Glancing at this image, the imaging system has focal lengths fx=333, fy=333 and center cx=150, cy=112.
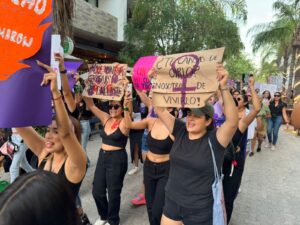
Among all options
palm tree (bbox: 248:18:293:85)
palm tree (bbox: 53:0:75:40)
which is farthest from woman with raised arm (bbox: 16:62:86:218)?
palm tree (bbox: 248:18:293:85)

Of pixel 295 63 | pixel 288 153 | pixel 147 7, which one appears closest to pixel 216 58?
pixel 288 153

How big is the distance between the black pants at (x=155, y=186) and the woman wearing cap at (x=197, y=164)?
57 cm

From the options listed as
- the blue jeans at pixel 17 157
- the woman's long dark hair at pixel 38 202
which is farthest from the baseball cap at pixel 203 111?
the blue jeans at pixel 17 157

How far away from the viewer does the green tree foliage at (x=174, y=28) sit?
15.1 m

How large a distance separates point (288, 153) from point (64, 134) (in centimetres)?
933

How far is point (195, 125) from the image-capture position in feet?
9.88

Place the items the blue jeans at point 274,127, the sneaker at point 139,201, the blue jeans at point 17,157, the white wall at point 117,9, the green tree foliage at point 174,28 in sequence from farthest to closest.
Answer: the white wall at point 117,9 → the green tree foliage at point 174,28 → the blue jeans at point 274,127 → the sneaker at point 139,201 → the blue jeans at point 17,157

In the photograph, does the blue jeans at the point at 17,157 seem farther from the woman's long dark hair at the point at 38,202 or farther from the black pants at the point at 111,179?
the woman's long dark hair at the point at 38,202

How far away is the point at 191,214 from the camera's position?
2.88 m

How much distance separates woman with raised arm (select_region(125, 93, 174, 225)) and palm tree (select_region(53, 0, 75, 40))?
3.76 m

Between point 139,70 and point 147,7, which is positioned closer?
point 139,70

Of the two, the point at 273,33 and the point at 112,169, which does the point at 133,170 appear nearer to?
the point at 112,169

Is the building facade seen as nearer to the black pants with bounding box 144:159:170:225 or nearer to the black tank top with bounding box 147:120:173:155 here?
the black tank top with bounding box 147:120:173:155

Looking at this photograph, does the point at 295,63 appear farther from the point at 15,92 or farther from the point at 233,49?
the point at 15,92
